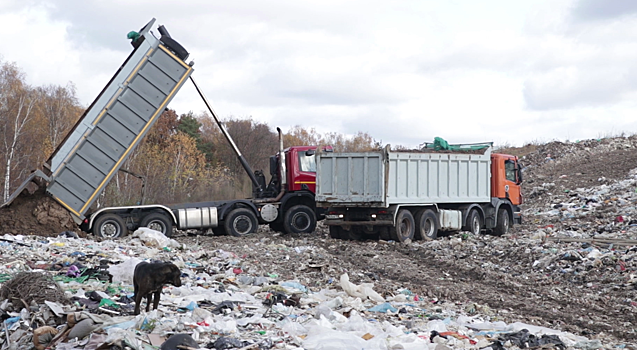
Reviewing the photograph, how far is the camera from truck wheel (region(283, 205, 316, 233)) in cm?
1628

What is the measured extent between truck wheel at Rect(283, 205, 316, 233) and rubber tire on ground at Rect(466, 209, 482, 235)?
13.5 feet

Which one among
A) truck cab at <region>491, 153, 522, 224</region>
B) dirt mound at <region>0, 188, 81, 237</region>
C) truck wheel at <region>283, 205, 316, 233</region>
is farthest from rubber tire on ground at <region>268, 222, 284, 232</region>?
truck cab at <region>491, 153, 522, 224</region>

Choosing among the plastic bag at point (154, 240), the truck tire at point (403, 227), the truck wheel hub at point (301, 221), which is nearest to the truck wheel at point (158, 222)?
the plastic bag at point (154, 240)

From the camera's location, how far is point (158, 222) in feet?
49.6

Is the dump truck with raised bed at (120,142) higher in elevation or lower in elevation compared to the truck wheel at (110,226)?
higher

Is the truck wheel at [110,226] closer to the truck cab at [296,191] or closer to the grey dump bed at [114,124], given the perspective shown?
the grey dump bed at [114,124]

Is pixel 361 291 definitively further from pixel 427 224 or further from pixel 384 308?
pixel 427 224

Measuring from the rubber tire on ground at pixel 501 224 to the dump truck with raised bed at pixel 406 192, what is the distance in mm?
357

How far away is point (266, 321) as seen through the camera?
5.72 meters

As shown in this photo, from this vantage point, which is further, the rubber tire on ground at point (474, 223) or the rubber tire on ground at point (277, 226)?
the rubber tire on ground at point (277, 226)

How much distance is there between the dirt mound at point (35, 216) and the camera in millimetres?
13164

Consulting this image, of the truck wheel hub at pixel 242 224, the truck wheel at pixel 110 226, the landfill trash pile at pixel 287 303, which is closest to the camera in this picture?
the landfill trash pile at pixel 287 303

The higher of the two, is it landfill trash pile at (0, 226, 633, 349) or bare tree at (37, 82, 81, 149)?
bare tree at (37, 82, 81, 149)

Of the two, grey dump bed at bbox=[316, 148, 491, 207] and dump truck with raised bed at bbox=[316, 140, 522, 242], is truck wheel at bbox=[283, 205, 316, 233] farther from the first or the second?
grey dump bed at bbox=[316, 148, 491, 207]
